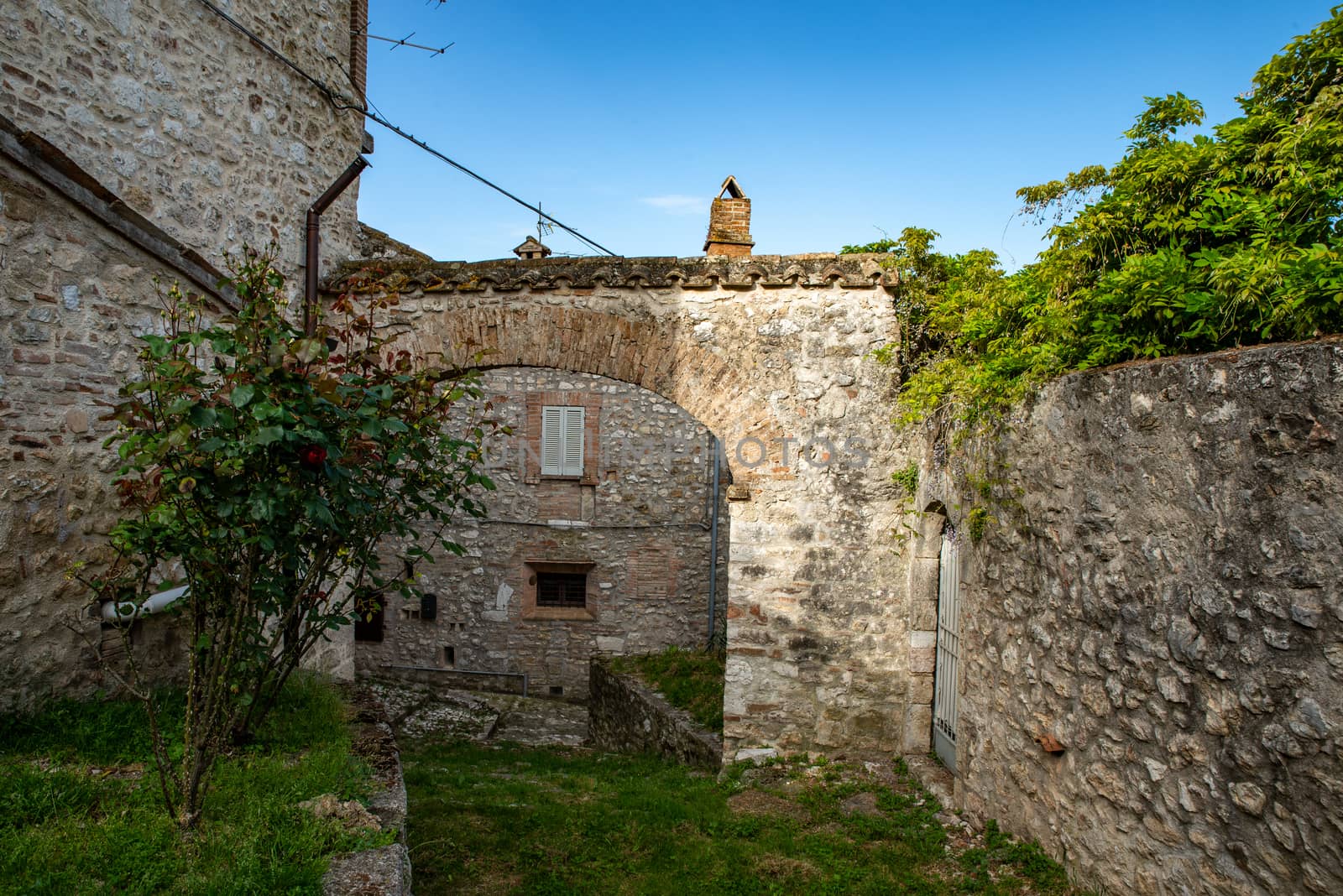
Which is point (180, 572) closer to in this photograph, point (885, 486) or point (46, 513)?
point (46, 513)

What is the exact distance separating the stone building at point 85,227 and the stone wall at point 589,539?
6.57 metres

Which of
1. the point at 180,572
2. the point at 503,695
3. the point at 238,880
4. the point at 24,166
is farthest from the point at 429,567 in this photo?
the point at 238,880

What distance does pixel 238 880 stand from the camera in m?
2.77

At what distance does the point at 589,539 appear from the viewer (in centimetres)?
1234

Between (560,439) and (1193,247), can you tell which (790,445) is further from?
(560,439)

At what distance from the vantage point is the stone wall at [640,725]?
23.2ft

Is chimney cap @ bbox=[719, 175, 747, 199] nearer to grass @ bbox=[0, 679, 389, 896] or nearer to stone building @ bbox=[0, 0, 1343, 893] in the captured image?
stone building @ bbox=[0, 0, 1343, 893]

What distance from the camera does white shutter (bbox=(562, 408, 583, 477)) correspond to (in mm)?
12281

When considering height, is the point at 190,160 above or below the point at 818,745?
above

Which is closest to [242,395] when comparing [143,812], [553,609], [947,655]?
[143,812]

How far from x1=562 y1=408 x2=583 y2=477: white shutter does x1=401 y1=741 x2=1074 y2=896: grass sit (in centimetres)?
636

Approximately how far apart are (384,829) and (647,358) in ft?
11.8

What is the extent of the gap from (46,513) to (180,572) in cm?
103

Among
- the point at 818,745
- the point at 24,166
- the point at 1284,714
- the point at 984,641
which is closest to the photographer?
the point at 1284,714
